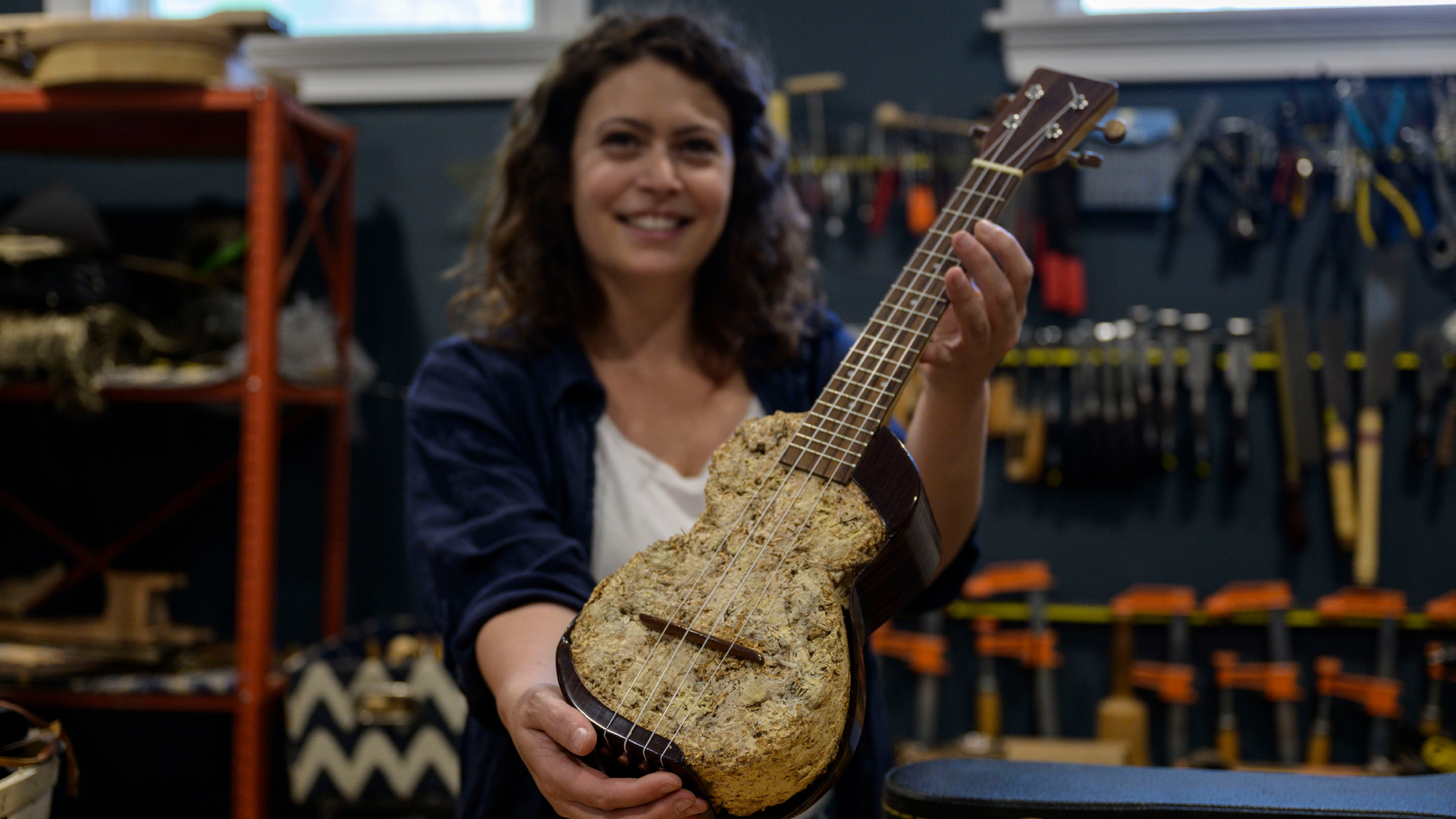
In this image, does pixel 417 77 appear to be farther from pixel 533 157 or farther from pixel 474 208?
pixel 533 157

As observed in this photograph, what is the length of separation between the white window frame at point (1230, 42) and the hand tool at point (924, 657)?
1.40 meters

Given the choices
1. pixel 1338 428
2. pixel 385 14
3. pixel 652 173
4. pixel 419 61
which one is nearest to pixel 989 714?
pixel 1338 428

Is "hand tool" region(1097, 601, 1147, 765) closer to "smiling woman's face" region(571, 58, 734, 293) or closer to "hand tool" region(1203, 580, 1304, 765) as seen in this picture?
"hand tool" region(1203, 580, 1304, 765)

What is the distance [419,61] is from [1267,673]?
2.60 m

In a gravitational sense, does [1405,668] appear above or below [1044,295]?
below

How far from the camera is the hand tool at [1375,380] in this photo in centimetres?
243

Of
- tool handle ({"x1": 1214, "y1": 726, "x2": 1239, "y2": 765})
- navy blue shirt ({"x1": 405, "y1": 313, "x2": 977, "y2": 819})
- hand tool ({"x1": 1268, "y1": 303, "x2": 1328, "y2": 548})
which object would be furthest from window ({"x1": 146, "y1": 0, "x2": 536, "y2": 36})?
tool handle ({"x1": 1214, "y1": 726, "x2": 1239, "y2": 765})

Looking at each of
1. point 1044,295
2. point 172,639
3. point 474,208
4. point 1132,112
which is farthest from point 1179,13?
point 172,639

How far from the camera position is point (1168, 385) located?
2.49 m

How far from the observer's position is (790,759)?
0.68m

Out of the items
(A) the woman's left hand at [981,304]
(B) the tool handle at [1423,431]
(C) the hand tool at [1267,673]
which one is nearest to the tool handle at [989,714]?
(C) the hand tool at [1267,673]

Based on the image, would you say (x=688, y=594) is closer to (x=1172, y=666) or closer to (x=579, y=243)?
(x=579, y=243)

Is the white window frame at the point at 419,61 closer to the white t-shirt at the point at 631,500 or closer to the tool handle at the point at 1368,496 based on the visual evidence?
the white t-shirt at the point at 631,500

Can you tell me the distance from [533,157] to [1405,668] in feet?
7.85
